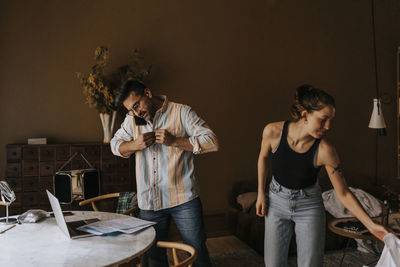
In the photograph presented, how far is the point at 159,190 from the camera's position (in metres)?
2.50

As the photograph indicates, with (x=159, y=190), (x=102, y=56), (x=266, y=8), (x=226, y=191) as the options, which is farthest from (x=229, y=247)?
(x=266, y=8)

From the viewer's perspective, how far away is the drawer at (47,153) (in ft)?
12.7

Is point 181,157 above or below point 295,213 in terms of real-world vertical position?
above

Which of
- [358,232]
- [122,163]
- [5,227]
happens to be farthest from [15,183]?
[358,232]

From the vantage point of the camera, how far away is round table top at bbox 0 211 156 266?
1667 mm

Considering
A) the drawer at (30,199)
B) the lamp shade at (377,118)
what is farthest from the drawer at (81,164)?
the lamp shade at (377,118)

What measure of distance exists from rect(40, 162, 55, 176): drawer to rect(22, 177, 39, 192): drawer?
0.28 feet

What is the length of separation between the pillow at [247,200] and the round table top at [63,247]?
7.69 feet

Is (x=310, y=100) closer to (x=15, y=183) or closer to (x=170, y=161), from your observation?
(x=170, y=161)

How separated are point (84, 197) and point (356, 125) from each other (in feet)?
12.7

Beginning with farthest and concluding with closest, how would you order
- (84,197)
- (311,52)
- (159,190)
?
(311,52) < (84,197) < (159,190)

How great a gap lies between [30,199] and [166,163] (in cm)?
199

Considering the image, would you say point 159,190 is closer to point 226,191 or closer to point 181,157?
point 181,157

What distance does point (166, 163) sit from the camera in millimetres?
2514
